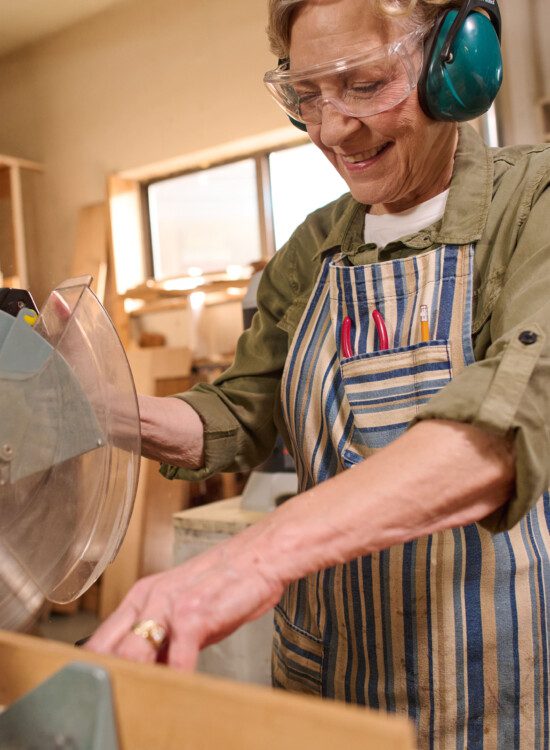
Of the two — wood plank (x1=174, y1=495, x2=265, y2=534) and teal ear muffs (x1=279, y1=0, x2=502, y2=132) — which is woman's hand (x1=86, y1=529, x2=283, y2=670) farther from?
wood plank (x1=174, y1=495, x2=265, y2=534)

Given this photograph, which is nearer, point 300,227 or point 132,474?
point 132,474

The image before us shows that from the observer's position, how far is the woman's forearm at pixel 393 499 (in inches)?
25.4

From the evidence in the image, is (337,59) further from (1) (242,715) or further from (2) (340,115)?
(1) (242,715)

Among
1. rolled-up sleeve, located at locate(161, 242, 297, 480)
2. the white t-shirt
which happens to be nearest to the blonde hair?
the white t-shirt

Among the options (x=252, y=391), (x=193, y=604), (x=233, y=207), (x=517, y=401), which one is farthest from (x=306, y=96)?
→ (x=233, y=207)

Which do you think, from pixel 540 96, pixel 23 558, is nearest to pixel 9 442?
pixel 23 558

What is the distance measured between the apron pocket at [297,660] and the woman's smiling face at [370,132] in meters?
0.65

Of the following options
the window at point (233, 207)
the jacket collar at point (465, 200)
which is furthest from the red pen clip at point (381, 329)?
the window at point (233, 207)

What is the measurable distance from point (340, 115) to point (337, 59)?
72 mm

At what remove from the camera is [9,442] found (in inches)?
27.8

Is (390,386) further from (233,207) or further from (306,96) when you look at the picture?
(233,207)

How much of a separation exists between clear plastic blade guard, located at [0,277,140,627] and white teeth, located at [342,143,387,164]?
453 mm

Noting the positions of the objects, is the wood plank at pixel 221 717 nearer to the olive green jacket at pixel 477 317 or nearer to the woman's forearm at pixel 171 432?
the olive green jacket at pixel 477 317

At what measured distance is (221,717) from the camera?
1.44 feet
